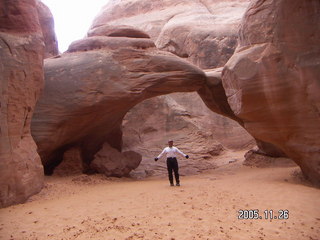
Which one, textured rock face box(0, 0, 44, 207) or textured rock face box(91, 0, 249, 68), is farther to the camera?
textured rock face box(91, 0, 249, 68)

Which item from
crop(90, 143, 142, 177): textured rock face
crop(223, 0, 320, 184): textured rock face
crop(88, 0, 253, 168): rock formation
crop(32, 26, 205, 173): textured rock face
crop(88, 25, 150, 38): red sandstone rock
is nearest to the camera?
crop(223, 0, 320, 184): textured rock face

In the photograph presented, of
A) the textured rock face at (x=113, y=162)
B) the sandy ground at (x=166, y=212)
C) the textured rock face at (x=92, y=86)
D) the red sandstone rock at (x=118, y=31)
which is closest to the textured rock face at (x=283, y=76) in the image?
the sandy ground at (x=166, y=212)

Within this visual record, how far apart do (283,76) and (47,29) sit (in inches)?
349

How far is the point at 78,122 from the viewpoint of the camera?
9.52 metres

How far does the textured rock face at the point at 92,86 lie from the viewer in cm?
921

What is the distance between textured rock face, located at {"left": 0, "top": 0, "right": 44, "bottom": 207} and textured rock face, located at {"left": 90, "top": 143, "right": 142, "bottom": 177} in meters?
2.85

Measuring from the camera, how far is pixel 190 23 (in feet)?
59.0

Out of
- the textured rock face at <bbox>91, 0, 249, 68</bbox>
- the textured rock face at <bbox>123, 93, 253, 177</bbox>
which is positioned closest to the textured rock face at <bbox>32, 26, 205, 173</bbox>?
the textured rock face at <bbox>91, 0, 249, 68</bbox>

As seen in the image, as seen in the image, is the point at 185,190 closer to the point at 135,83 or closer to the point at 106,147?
the point at 135,83

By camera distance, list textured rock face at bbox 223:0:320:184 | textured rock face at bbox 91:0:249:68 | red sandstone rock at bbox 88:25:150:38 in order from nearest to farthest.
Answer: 1. textured rock face at bbox 223:0:320:184
2. red sandstone rock at bbox 88:25:150:38
3. textured rock face at bbox 91:0:249:68

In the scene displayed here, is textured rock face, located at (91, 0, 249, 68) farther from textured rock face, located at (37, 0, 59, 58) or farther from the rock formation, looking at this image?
textured rock face, located at (37, 0, 59, 58)

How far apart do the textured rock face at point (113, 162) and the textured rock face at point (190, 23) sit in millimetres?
4942

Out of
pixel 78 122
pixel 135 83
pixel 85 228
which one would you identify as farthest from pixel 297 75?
pixel 78 122

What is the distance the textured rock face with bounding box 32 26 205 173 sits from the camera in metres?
9.21
